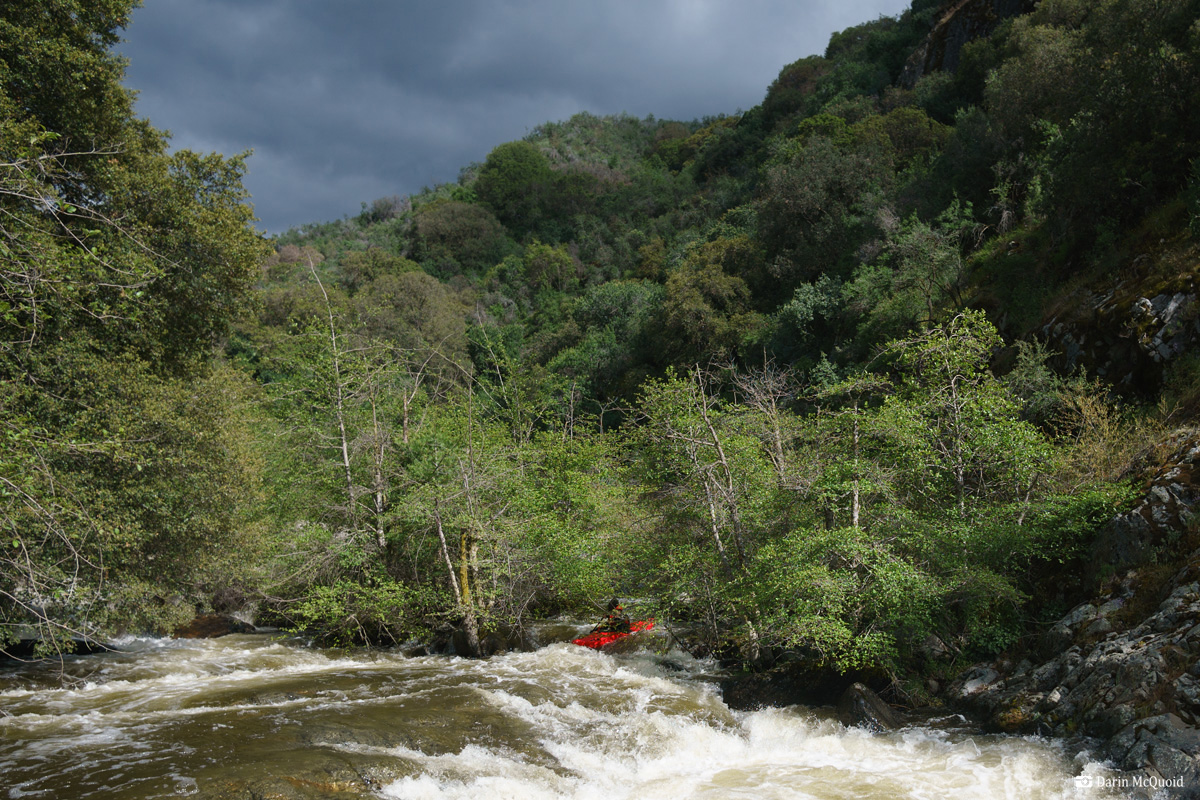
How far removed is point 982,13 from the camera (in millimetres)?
35188

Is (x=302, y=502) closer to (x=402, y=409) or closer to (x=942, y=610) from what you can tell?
(x=402, y=409)

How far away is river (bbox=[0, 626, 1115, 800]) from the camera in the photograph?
6914 millimetres

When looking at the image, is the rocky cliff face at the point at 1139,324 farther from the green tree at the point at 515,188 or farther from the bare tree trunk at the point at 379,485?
the green tree at the point at 515,188

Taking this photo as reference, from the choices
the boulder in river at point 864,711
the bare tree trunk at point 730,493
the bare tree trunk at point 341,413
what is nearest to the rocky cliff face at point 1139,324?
the bare tree trunk at point 730,493

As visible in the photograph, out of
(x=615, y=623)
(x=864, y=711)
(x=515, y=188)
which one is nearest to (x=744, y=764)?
(x=864, y=711)

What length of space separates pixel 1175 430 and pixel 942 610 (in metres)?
4.19

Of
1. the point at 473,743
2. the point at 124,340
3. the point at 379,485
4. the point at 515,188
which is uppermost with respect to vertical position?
the point at 515,188

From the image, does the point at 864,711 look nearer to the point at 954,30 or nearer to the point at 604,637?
the point at 604,637

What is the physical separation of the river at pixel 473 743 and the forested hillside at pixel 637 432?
3.78 ft

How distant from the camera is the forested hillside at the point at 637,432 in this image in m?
8.96

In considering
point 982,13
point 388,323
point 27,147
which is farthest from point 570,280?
point 27,147

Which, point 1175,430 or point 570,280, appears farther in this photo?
Answer: point 570,280

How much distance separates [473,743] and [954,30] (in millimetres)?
43776

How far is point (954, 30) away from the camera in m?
37.5
